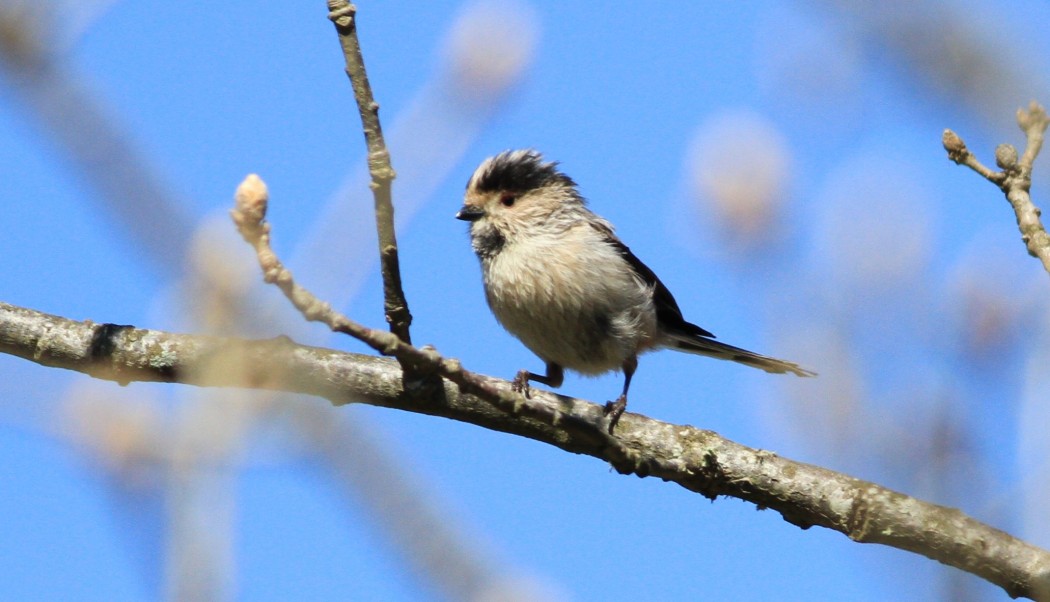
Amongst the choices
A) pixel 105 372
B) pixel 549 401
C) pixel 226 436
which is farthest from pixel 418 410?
pixel 226 436

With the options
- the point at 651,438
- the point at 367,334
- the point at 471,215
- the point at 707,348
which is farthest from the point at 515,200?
the point at 367,334

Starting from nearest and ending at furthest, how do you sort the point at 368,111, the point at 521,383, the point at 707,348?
the point at 368,111 → the point at 521,383 → the point at 707,348

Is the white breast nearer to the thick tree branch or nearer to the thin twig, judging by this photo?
the thick tree branch

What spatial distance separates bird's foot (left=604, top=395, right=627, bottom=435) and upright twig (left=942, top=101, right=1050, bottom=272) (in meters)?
1.57

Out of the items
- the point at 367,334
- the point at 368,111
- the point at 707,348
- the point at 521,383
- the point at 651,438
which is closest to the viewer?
the point at 367,334

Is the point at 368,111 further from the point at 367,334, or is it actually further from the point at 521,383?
the point at 521,383

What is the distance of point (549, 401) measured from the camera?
14.3 feet

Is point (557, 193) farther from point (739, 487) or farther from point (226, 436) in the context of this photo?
point (226, 436)

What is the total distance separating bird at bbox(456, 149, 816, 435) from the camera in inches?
199

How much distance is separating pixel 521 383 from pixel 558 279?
0.50 metres

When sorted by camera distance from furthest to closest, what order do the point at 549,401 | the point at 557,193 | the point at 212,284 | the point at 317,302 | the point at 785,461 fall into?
the point at 557,193 < the point at 549,401 < the point at 785,461 < the point at 317,302 < the point at 212,284

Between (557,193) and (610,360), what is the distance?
1.04 meters

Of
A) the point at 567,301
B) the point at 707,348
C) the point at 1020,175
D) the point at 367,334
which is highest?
the point at 707,348

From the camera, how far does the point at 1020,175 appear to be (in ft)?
10.3
